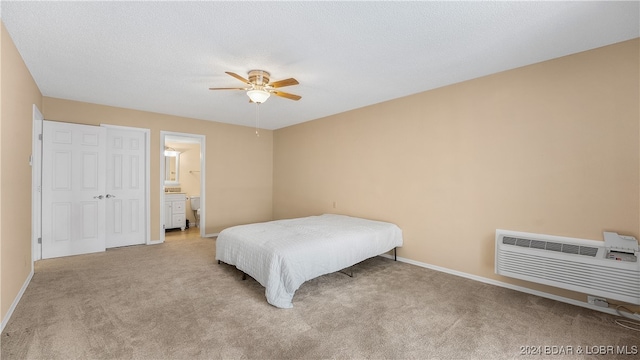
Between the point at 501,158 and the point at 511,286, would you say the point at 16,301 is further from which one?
the point at 501,158

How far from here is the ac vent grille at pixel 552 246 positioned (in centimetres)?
243

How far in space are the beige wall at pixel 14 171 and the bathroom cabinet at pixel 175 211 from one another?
2862 millimetres

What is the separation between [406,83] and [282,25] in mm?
1887

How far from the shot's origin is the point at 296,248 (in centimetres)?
271

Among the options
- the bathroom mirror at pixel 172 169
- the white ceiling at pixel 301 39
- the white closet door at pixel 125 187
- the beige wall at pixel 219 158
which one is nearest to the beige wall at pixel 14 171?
the white ceiling at pixel 301 39

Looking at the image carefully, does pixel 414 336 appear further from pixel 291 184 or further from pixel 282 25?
pixel 291 184

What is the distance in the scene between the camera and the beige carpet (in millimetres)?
1886

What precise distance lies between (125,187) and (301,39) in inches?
164

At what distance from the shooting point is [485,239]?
316 cm

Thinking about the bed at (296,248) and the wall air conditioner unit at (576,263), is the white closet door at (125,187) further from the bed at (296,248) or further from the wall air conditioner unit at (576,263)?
the wall air conditioner unit at (576,263)

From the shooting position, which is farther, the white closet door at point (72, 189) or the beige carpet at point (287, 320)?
the white closet door at point (72, 189)

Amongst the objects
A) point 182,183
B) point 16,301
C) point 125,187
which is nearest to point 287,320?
point 16,301

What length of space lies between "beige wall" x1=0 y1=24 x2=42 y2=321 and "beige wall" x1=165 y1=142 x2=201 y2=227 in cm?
379

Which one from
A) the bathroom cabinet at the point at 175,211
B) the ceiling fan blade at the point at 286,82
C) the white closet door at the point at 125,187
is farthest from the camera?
the bathroom cabinet at the point at 175,211
